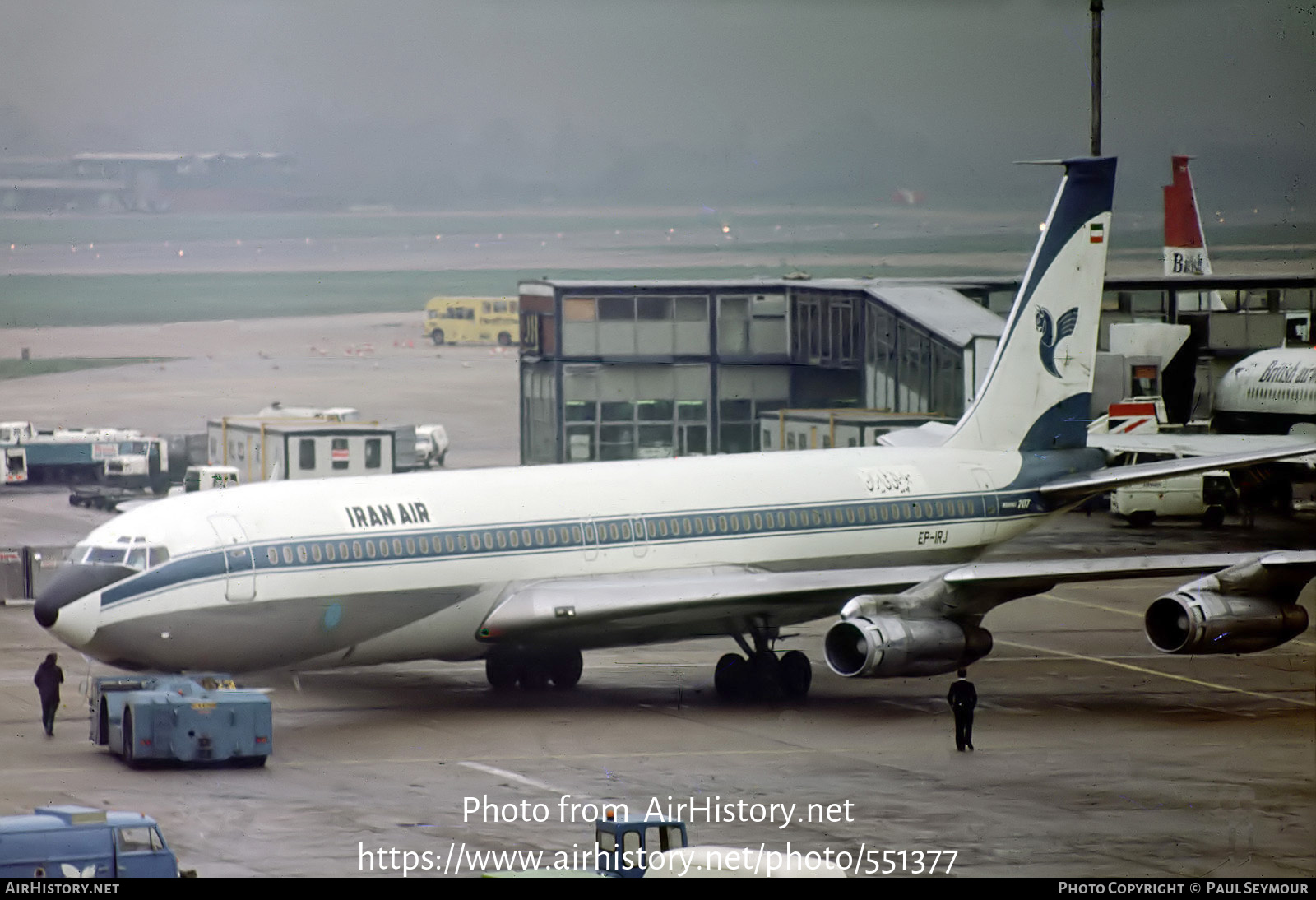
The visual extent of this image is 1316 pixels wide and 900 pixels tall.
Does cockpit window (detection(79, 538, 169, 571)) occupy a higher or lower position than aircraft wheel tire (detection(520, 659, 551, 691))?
higher

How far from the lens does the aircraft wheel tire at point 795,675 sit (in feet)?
119

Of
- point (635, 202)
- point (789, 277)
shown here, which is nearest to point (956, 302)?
point (789, 277)

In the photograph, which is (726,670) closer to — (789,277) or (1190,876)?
(1190,876)

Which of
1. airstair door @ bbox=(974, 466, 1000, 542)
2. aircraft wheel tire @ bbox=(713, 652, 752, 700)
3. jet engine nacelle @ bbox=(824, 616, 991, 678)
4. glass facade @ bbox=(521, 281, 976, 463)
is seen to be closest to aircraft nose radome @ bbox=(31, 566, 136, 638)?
aircraft wheel tire @ bbox=(713, 652, 752, 700)

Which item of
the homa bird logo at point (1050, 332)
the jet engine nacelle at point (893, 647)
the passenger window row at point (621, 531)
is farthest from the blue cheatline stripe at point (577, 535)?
the jet engine nacelle at point (893, 647)

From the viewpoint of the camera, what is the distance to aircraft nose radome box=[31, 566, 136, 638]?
31.0m

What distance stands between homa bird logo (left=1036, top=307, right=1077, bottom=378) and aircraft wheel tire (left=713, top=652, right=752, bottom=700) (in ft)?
33.6

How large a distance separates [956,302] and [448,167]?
17187mm

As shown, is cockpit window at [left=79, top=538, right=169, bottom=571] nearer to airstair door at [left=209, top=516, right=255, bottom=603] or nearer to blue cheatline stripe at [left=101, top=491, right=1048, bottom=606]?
blue cheatline stripe at [left=101, top=491, right=1048, bottom=606]

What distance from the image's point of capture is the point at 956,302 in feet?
200

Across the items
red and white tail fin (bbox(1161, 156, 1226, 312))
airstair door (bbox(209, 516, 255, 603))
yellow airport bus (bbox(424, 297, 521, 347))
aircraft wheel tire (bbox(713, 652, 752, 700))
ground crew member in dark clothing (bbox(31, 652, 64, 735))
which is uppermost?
red and white tail fin (bbox(1161, 156, 1226, 312))

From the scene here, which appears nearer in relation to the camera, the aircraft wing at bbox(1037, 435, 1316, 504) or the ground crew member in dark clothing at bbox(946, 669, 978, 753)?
the ground crew member in dark clothing at bbox(946, 669, 978, 753)

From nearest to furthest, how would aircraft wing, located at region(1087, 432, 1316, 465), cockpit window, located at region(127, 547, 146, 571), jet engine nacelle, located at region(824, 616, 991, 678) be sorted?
Answer: cockpit window, located at region(127, 547, 146, 571), jet engine nacelle, located at region(824, 616, 991, 678), aircraft wing, located at region(1087, 432, 1316, 465)

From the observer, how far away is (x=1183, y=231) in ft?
218
